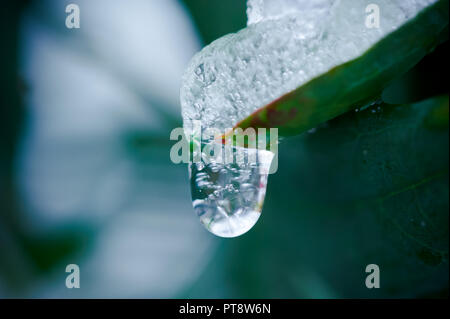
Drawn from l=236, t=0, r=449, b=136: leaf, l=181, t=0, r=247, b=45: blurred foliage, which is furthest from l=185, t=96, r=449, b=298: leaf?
l=181, t=0, r=247, b=45: blurred foliage

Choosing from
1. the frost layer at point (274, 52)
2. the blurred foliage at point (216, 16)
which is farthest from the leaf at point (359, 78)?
the blurred foliage at point (216, 16)

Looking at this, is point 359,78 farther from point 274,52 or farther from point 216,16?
point 216,16

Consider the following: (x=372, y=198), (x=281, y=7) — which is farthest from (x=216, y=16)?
(x=372, y=198)

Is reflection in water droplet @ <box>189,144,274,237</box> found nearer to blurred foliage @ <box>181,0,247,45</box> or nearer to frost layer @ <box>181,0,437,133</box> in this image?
frost layer @ <box>181,0,437,133</box>

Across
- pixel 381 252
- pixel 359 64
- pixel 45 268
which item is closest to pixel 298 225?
pixel 381 252

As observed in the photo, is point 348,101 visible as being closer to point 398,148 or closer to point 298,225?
point 398,148

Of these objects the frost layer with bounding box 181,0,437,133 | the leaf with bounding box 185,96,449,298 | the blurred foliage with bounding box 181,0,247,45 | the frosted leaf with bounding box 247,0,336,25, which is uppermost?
the blurred foliage with bounding box 181,0,247,45

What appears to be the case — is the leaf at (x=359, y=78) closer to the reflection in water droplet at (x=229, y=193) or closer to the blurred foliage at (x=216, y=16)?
the reflection in water droplet at (x=229, y=193)
